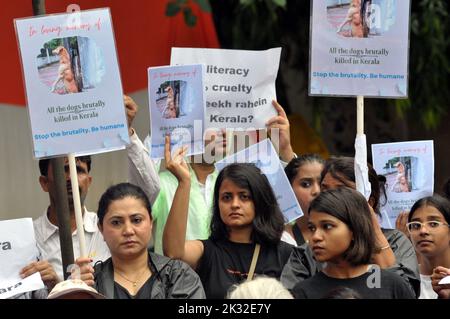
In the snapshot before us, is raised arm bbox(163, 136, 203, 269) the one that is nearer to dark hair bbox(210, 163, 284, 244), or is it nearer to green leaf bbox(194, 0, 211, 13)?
dark hair bbox(210, 163, 284, 244)

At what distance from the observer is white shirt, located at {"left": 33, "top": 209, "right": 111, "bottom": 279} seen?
6367mm

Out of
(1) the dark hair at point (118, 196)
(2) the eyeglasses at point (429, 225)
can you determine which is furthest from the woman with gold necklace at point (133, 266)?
(2) the eyeglasses at point (429, 225)

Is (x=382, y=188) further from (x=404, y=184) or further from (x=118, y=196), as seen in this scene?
(x=118, y=196)

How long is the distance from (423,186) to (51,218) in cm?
190

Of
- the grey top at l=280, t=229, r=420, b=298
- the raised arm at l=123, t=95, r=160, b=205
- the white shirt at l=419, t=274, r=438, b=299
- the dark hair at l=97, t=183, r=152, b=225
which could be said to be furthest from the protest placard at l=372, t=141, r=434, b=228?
the dark hair at l=97, t=183, r=152, b=225

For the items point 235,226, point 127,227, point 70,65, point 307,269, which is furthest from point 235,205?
point 70,65

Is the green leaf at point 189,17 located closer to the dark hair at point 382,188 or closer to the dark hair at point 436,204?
the dark hair at point 382,188

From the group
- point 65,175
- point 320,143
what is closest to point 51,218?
point 65,175

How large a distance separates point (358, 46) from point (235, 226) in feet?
3.65

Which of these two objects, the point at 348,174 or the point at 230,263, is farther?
the point at 348,174

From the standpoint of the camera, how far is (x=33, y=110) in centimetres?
589

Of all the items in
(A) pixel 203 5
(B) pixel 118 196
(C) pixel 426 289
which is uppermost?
(A) pixel 203 5

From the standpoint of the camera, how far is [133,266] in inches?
226
